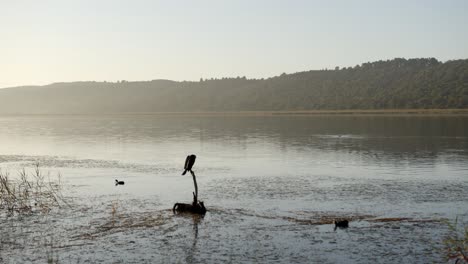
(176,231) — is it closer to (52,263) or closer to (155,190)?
(52,263)

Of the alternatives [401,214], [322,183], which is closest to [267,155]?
[322,183]

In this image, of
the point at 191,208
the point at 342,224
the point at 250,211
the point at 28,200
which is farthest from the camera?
the point at 28,200

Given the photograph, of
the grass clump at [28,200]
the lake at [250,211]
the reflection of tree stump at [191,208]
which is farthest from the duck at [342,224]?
the grass clump at [28,200]

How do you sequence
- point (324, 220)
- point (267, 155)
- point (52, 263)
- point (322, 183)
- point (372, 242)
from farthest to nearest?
point (267, 155), point (322, 183), point (324, 220), point (372, 242), point (52, 263)

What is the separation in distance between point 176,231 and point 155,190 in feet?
23.0

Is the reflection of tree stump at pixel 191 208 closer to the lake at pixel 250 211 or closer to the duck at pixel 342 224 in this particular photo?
the lake at pixel 250 211

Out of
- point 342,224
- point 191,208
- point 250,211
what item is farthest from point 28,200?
point 342,224

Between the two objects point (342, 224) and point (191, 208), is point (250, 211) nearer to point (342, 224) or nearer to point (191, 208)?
point (191, 208)

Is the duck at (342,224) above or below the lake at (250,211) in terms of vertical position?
above

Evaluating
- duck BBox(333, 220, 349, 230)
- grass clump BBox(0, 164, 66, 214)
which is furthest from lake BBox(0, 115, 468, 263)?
grass clump BBox(0, 164, 66, 214)

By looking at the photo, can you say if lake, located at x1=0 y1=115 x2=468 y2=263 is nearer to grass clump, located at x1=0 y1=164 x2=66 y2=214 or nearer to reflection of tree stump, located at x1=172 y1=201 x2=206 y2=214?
reflection of tree stump, located at x1=172 y1=201 x2=206 y2=214

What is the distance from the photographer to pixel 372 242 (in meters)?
13.3

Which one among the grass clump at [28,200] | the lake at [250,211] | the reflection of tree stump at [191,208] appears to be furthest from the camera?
the grass clump at [28,200]

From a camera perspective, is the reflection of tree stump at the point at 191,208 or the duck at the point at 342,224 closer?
the duck at the point at 342,224
